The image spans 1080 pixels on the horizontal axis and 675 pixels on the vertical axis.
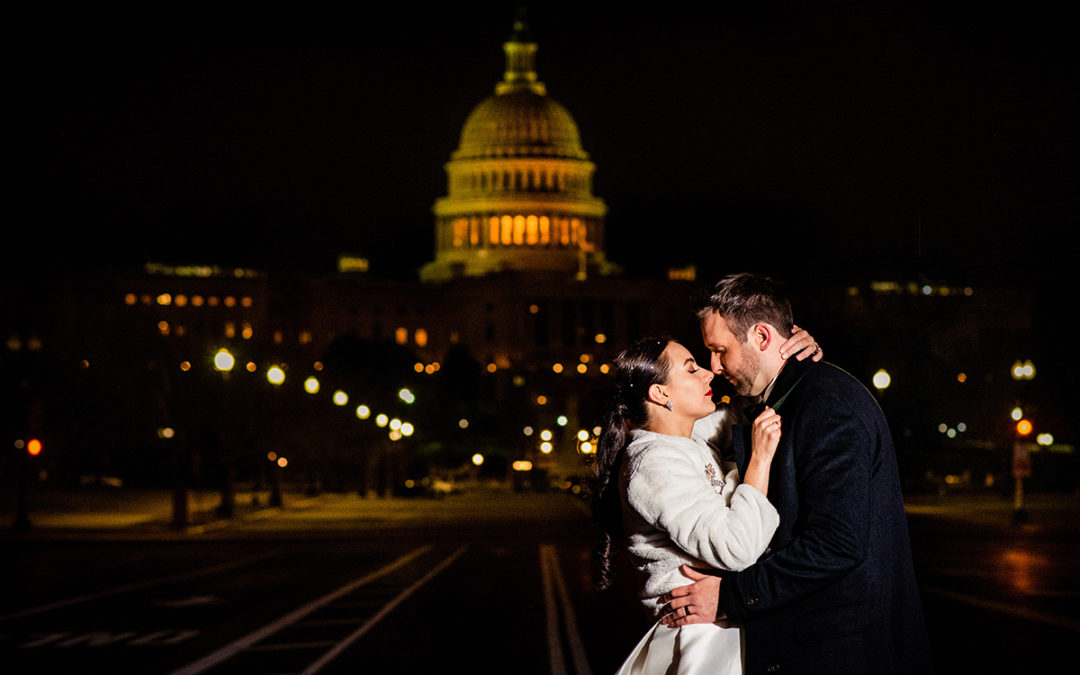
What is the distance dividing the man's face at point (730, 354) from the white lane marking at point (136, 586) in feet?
51.7

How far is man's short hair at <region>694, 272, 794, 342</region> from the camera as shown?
19.8 ft

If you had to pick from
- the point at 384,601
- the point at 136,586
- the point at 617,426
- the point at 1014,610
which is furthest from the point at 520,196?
the point at 617,426

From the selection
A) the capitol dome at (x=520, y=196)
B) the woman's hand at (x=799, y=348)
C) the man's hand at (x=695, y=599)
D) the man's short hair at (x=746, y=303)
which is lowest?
the man's hand at (x=695, y=599)

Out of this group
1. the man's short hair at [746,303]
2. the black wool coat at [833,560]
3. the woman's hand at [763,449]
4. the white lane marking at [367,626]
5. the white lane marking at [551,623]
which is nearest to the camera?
the black wool coat at [833,560]

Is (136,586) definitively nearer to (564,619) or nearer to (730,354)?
(564,619)

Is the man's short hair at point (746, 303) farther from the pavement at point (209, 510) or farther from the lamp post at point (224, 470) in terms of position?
the lamp post at point (224, 470)

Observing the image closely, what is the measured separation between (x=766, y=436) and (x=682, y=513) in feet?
1.28

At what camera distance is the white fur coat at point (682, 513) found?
572cm

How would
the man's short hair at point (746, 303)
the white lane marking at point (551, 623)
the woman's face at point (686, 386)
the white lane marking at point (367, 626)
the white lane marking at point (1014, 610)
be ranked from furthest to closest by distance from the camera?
the white lane marking at point (1014, 610)
the white lane marking at point (551, 623)
the white lane marking at point (367, 626)
the woman's face at point (686, 386)
the man's short hair at point (746, 303)

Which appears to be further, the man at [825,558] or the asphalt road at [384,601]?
the asphalt road at [384,601]

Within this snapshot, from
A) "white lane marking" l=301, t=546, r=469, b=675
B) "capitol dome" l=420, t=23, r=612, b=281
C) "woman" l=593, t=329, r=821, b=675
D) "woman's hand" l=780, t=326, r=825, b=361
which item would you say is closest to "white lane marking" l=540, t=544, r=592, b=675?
"white lane marking" l=301, t=546, r=469, b=675

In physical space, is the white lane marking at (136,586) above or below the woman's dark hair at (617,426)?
below

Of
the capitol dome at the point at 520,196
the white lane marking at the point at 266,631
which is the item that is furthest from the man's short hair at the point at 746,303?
the capitol dome at the point at 520,196

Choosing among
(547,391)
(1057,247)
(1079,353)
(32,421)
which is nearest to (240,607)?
(1057,247)
